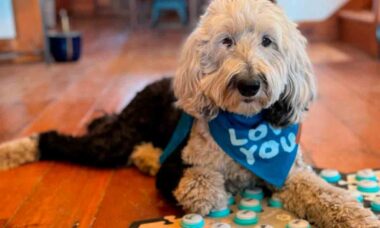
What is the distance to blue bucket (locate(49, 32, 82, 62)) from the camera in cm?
356

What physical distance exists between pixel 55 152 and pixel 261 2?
89 centimetres

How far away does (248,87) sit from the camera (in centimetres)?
108

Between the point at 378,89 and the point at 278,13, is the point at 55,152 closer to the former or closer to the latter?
the point at 278,13

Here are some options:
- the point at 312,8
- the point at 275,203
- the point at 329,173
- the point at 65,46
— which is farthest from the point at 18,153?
the point at 312,8

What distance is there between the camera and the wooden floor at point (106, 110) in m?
1.39

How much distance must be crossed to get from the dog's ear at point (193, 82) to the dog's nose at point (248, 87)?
140 mm

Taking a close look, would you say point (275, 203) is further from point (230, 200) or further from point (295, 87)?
point (295, 87)

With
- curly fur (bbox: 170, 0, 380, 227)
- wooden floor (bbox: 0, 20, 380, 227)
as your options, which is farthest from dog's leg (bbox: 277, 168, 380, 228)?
wooden floor (bbox: 0, 20, 380, 227)

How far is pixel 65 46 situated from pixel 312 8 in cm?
198

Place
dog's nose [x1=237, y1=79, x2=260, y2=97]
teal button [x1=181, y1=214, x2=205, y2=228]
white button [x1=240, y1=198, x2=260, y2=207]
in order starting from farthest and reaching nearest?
white button [x1=240, y1=198, x2=260, y2=207]
teal button [x1=181, y1=214, x2=205, y2=228]
dog's nose [x1=237, y1=79, x2=260, y2=97]

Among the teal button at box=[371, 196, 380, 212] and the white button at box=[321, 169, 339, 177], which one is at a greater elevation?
the teal button at box=[371, 196, 380, 212]

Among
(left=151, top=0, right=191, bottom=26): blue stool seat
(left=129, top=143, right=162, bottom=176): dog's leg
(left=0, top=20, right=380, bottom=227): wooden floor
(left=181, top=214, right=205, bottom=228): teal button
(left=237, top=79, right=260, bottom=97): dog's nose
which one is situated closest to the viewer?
(left=237, top=79, right=260, bottom=97): dog's nose

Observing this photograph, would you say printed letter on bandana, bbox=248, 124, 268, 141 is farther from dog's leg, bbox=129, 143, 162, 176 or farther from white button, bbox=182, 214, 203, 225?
dog's leg, bbox=129, 143, 162, 176

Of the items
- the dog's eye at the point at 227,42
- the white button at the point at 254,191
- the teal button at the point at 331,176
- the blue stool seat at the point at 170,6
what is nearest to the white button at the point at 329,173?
the teal button at the point at 331,176
